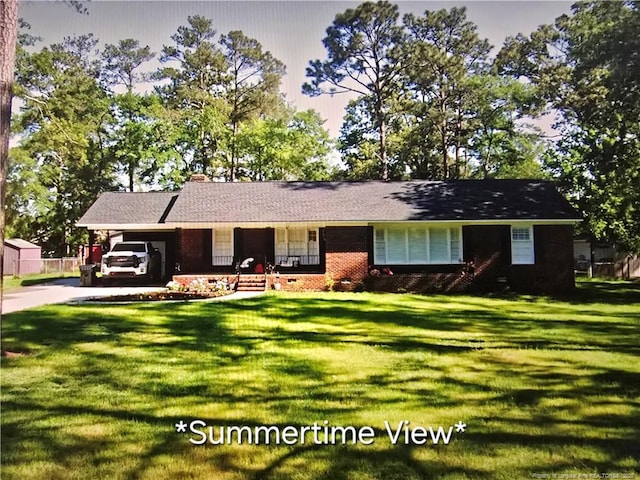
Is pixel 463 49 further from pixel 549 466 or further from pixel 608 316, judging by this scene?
pixel 608 316

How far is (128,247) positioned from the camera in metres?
13.9

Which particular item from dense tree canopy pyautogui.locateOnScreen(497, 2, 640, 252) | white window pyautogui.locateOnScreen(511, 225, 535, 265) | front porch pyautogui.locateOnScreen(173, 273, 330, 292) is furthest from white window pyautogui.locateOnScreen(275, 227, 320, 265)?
dense tree canopy pyautogui.locateOnScreen(497, 2, 640, 252)

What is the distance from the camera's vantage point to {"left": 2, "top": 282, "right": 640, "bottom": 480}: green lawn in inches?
102

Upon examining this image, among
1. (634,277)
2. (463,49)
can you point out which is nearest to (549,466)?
(463,49)

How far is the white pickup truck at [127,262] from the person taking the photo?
13203 millimetres

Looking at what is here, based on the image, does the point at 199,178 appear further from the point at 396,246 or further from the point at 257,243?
the point at 396,246

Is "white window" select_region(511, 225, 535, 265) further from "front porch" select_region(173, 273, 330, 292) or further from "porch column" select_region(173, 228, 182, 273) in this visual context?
"porch column" select_region(173, 228, 182, 273)

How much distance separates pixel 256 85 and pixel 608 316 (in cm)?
723

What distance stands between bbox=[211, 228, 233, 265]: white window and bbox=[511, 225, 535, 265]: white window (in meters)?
8.55

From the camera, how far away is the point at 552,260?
13.5 meters

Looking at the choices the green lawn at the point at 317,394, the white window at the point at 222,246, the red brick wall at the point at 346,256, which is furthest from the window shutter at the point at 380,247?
the green lawn at the point at 317,394

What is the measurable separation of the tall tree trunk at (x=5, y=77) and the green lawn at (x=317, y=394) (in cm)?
137

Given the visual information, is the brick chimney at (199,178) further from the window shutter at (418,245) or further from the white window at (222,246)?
the window shutter at (418,245)

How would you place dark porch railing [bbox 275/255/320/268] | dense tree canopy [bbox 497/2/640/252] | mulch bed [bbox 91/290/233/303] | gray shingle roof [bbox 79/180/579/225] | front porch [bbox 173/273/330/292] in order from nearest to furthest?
dense tree canopy [bbox 497/2/640/252] → mulch bed [bbox 91/290/233/303] → front porch [bbox 173/273/330/292] → gray shingle roof [bbox 79/180/579/225] → dark porch railing [bbox 275/255/320/268]
